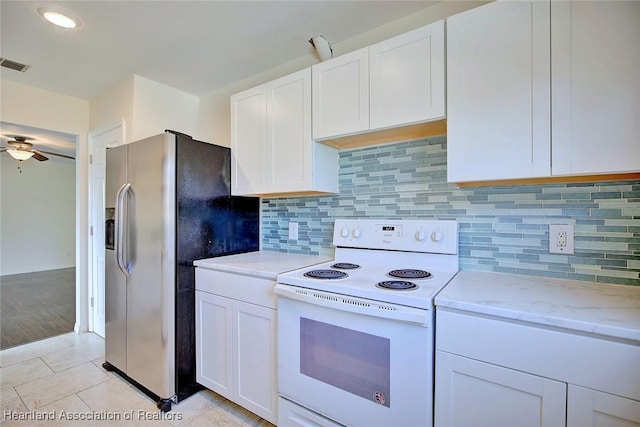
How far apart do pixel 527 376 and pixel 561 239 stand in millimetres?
730

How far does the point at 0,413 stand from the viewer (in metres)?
1.80

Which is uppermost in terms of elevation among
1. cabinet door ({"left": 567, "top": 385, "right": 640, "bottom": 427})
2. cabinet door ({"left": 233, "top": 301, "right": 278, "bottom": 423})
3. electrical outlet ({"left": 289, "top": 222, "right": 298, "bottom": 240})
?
electrical outlet ({"left": 289, "top": 222, "right": 298, "bottom": 240})

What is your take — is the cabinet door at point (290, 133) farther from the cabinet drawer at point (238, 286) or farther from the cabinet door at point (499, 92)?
the cabinet door at point (499, 92)

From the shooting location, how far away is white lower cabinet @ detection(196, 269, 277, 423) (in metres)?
1.60

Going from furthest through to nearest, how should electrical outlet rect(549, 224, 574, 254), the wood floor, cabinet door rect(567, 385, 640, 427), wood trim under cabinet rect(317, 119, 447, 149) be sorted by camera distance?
the wood floor, wood trim under cabinet rect(317, 119, 447, 149), electrical outlet rect(549, 224, 574, 254), cabinet door rect(567, 385, 640, 427)

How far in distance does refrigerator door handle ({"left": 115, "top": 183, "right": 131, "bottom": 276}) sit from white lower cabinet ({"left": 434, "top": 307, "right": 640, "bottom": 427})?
1.99m

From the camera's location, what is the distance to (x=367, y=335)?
1227 mm

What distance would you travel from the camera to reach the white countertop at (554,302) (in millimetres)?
878

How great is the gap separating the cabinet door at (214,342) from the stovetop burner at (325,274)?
0.57 metres

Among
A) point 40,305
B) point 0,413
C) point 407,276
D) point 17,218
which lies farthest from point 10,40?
point 17,218

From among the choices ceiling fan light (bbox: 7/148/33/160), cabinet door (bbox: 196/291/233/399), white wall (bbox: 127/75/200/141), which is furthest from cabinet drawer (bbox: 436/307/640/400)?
ceiling fan light (bbox: 7/148/33/160)

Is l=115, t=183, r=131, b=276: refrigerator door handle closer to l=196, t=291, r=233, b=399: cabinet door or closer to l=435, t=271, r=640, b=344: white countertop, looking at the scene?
l=196, t=291, r=233, b=399: cabinet door

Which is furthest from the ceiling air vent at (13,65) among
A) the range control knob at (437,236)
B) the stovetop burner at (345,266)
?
the range control knob at (437,236)

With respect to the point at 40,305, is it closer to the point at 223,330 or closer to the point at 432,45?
the point at 223,330
